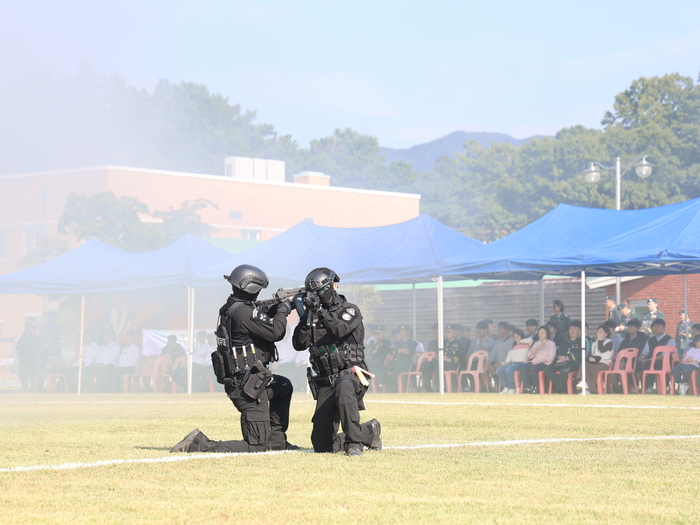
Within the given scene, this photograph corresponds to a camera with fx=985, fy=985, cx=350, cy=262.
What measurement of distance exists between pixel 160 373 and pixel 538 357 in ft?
34.4

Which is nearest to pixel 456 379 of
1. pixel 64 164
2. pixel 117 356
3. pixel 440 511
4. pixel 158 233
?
pixel 117 356

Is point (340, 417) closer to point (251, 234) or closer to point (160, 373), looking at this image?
point (160, 373)

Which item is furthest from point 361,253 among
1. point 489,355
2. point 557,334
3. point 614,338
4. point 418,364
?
point 614,338

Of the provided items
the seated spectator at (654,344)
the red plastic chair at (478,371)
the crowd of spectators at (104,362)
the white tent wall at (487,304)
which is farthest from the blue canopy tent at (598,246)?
the white tent wall at (487,304)

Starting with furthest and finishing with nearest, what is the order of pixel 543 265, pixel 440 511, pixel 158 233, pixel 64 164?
pixel 64 164 → pixel 158 233 → pixel 543 265 → pixel 440 511

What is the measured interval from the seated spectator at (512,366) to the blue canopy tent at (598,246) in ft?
5.34

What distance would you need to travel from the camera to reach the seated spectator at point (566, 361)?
62.8 ft

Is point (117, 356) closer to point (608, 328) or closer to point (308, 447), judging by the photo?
point (608, 328)

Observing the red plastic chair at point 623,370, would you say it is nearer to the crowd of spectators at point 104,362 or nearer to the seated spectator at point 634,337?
the seated spectator at point 634,337

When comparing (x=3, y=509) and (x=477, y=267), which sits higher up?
(x=477, y=267)

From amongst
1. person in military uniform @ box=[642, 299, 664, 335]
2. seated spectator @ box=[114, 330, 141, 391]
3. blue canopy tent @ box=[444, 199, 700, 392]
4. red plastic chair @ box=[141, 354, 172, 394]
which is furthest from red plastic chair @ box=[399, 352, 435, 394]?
seated spectator @ box=[114, 330, 141, 391]

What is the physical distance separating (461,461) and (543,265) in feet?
38.5

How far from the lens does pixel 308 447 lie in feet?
31.0

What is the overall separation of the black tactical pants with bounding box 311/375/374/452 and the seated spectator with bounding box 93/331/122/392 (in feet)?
60.8
